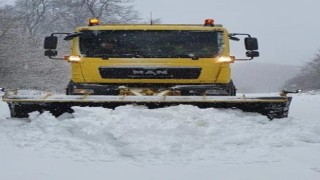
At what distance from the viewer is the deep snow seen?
391 cm

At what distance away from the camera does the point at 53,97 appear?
6.32 meters

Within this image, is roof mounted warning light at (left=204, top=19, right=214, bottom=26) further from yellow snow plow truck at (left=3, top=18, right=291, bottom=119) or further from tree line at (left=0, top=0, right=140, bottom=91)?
tree line at (left=0, top=0, right=140, bottom=91)

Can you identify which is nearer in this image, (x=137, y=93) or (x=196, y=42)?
(x=137, y=93)

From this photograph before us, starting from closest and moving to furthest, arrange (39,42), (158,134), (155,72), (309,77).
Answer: (158,134) → (155,72) → (39,42) → (309,77)

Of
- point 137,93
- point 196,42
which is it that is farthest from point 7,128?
point 196,42

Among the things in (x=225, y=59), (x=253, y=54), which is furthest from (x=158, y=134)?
(x=253, y=54)

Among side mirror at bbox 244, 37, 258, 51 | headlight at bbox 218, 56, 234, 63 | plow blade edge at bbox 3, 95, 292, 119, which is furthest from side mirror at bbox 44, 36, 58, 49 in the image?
side mirror at bbox 244, 37, 258, 51

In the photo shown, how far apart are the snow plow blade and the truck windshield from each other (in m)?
1.59

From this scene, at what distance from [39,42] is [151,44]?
25710mm

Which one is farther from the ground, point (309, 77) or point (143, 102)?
point (143, 102)

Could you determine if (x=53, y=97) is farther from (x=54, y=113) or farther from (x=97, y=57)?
(x=97, y=57)

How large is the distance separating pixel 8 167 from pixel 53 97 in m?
2.43

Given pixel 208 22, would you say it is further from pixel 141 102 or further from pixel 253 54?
pixel 141 102

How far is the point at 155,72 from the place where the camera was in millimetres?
7625
